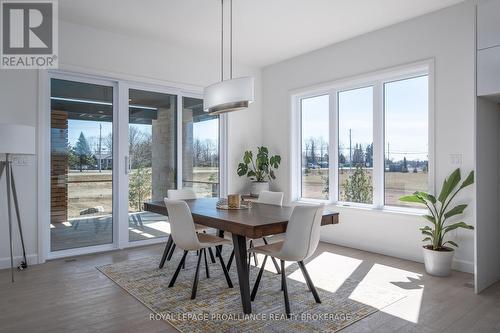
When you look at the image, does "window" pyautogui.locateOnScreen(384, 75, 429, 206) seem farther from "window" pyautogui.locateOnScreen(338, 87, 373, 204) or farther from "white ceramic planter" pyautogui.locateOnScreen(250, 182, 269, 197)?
"white ceramic planter" pyautogui.locateOnScreen(250, 182, 269, 197)

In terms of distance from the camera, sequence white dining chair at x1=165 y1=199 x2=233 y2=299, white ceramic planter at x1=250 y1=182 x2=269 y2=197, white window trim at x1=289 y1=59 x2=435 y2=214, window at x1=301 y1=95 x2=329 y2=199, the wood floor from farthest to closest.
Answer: white ceramic planter at x1=250 y1=182 x2=269 y2=197 → window at x1=301 y1=95 x2=329 y2=199 → white window trim at x1=289 y1=59 x2=435 y2=214 → white dining chair at x1=165 y1=199 x2=233 y2=299 → the wood floor

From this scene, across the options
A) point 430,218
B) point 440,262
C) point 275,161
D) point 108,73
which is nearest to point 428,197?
point 430,218

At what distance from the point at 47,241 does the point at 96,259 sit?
2.00 feet

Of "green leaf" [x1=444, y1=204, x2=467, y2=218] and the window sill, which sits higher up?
"green leaf" [x1=444, y1=204, x2=467, y2=218]

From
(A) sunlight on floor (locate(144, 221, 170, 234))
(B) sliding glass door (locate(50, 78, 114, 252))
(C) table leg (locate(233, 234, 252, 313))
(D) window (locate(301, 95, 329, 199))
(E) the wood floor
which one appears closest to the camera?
(E) the wood floor

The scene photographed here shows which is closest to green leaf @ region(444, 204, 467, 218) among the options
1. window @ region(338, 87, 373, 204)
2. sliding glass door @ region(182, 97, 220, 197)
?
window @ region(338, 87, 373, 204)

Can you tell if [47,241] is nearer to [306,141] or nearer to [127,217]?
[127,217]

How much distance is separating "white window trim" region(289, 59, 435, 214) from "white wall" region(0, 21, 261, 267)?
31.6 inches

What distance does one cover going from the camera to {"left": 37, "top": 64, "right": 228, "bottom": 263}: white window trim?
4.00 m

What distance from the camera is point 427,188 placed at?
4086 millimetres

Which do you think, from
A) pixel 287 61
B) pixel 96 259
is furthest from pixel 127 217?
pixel 287 61

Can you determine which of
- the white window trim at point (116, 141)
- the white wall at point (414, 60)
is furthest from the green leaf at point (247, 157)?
the white wall at point (414, 60)

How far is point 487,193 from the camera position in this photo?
10.6 ft
